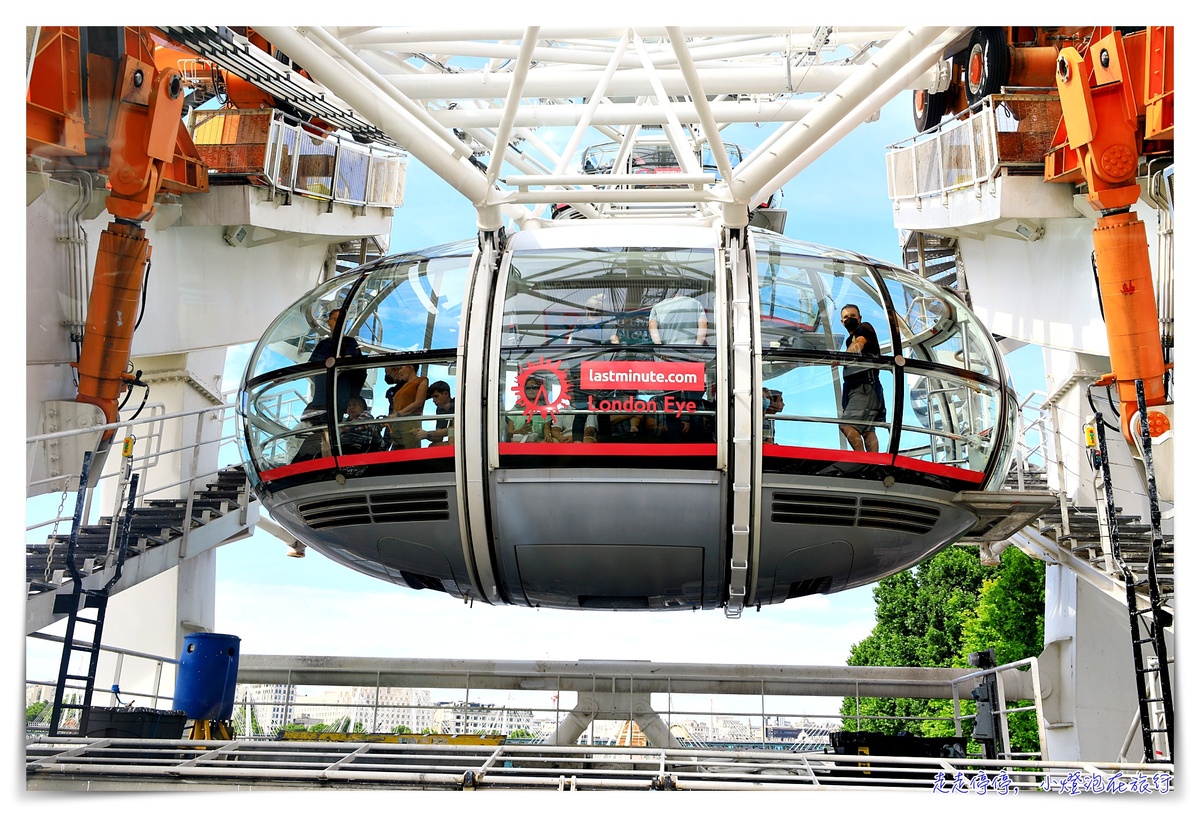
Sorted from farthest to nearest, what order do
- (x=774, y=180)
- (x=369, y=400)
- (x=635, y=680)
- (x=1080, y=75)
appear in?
(x=635, y=680) → (x=1080, y=75) → (x=774, y=180) → (x=369, y=400)

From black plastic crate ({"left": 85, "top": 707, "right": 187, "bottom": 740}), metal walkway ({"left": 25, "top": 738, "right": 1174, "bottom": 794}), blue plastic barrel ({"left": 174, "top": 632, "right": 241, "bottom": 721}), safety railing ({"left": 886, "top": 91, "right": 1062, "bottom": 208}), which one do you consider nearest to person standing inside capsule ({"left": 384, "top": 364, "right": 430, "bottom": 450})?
metal walkway ({"left": 25, "top": 738, "right": 1174, "bottom": 794})

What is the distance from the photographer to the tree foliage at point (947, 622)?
24.0m

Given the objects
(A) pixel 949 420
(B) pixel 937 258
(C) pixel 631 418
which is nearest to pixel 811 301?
(A) pixel 949 420

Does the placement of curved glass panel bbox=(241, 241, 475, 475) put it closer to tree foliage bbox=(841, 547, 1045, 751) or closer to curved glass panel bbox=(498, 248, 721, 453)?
curved glass panel bbox=(498, 248, 721, 453)

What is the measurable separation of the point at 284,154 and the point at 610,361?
8.31 meters

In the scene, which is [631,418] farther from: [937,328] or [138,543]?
[138,543]

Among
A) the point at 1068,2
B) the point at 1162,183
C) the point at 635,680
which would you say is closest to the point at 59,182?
the point at 635,680

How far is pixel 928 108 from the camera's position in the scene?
48.8ft

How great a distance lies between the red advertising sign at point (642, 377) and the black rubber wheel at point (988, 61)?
7.89m

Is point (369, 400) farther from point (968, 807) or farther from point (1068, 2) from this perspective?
point (1068, 2)

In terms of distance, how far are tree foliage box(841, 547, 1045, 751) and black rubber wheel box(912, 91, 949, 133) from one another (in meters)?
12.3

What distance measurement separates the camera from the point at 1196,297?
20.3 feet

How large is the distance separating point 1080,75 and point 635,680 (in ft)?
23.0

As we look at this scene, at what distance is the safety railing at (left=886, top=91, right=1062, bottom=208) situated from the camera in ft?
41.1
